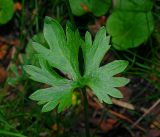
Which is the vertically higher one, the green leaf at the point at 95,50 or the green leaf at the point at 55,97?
the green leaf at the point at 95,50

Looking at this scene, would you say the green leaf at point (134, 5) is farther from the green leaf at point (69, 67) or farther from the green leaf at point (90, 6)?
the green leaf at point (69, 67)

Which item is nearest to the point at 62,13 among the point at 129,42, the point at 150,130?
the point at 129,42

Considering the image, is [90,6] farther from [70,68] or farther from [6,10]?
[70,68]

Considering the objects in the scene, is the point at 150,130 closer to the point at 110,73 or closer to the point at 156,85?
the point at 156,85

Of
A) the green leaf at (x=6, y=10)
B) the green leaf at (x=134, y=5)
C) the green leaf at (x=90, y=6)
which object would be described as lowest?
the green leaf at (x=134, y=5)

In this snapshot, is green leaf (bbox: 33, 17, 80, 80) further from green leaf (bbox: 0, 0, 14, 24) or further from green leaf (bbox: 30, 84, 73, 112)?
green leaf (bbox: 0, 0, 14, 24)

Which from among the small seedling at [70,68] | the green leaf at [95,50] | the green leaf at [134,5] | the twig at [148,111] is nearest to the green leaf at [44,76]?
the small seedling at [70,68]
